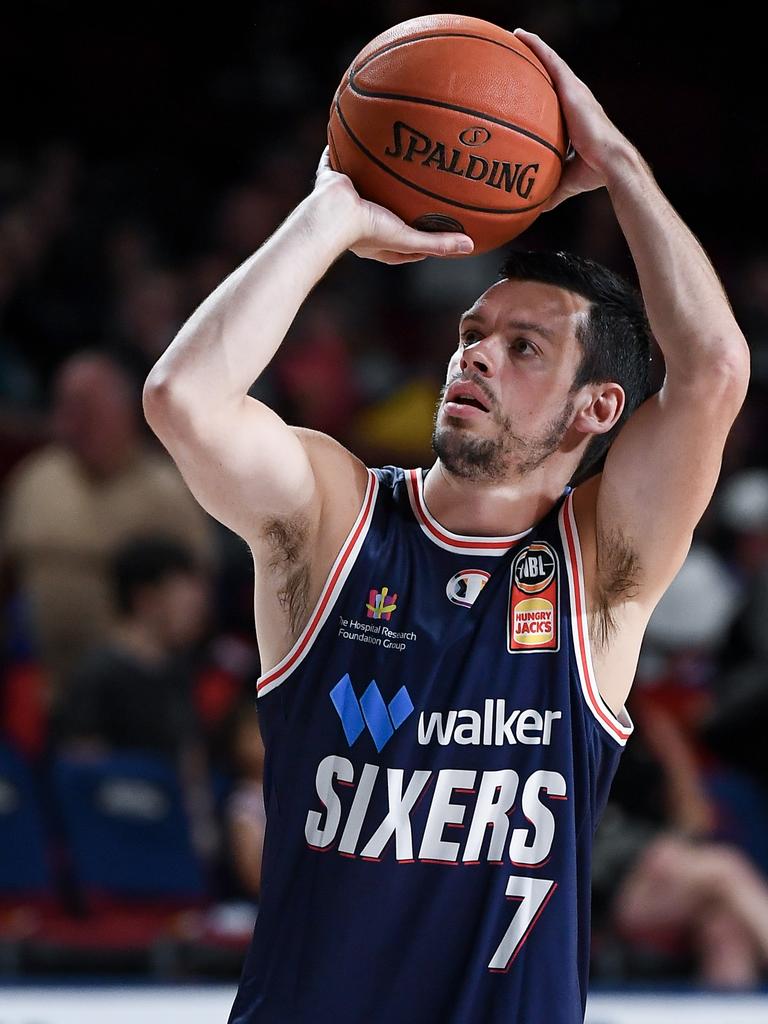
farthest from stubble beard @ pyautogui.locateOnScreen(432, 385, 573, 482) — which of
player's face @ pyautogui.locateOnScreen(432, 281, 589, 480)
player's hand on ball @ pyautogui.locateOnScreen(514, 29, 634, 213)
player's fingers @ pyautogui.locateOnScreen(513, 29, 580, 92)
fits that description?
player's fingers @ pyautogui.locateOnScreen(513, 29, 580, 92)

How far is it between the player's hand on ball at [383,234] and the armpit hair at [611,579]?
638 millimetres

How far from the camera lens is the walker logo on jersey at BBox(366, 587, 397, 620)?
8.98 feet

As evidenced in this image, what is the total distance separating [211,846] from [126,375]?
90.6 inches

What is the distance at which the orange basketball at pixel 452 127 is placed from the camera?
9.14 feet

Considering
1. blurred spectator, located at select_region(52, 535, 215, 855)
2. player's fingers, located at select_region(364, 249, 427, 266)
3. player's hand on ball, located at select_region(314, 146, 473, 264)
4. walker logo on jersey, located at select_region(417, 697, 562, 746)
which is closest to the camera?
walker logo on jersey, located at select_region(417, 697, 562, 746)

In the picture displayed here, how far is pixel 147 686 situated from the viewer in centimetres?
571

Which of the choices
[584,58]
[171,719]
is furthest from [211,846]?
[584,58]

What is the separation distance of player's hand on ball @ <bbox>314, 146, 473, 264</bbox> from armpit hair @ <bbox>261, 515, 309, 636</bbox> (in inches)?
21.9

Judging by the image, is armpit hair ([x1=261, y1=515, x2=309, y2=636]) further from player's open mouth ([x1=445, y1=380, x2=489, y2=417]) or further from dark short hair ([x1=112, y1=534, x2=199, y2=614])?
dark short hair ([x1=112, y1=534, x2=199, y2=614])

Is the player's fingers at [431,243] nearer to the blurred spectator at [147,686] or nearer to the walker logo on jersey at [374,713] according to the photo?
the walker logo on jersey at [374,713]

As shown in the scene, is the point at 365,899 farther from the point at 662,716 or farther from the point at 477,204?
the point at 662,716

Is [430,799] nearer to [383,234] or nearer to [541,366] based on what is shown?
[541,366]

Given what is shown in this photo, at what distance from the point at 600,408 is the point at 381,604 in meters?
0.62

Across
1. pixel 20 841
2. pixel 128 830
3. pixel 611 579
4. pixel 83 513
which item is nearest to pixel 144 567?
pixel 83 513
